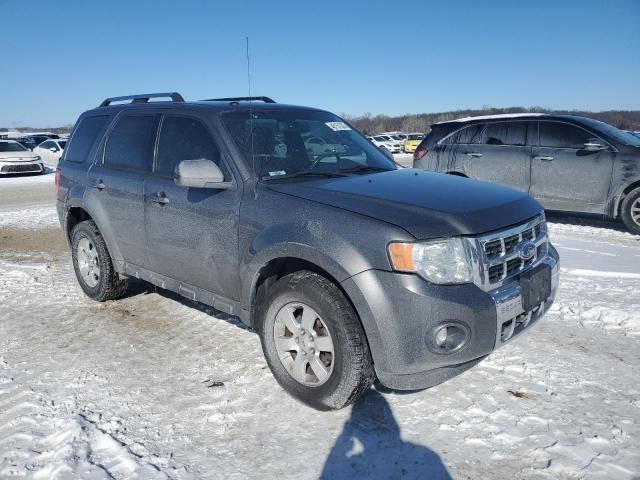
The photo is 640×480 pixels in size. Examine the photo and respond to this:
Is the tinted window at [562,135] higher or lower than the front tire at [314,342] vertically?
higher

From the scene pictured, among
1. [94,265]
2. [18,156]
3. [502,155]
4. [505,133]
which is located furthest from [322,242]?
[18,156]

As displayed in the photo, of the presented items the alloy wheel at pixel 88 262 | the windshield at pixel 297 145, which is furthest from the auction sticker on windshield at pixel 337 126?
the alloy wheel at pixel 88 262

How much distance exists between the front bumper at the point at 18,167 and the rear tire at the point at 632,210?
20445mm

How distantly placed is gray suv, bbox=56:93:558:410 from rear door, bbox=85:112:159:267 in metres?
0.02

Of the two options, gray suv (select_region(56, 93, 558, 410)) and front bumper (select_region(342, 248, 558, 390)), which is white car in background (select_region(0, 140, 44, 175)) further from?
front bumper (select_region(342, 248, 558, 390))

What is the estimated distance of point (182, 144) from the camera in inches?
159

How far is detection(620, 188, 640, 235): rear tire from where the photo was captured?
7598 mm

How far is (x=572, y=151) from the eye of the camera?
26.4ft

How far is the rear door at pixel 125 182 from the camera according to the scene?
4348mm

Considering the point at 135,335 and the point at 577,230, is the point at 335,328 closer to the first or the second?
the point at 135,335

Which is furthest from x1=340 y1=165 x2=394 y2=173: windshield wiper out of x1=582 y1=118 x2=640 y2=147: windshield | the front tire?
x1=582 y1=118 x2=640 y2=147: windshield

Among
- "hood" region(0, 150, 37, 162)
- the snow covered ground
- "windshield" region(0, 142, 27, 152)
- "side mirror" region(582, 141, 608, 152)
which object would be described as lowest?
the snow covered ground

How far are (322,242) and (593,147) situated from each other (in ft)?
21.4

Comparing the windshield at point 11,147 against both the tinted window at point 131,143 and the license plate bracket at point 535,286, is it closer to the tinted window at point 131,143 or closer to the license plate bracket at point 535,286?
the tinted window at point 131,143
